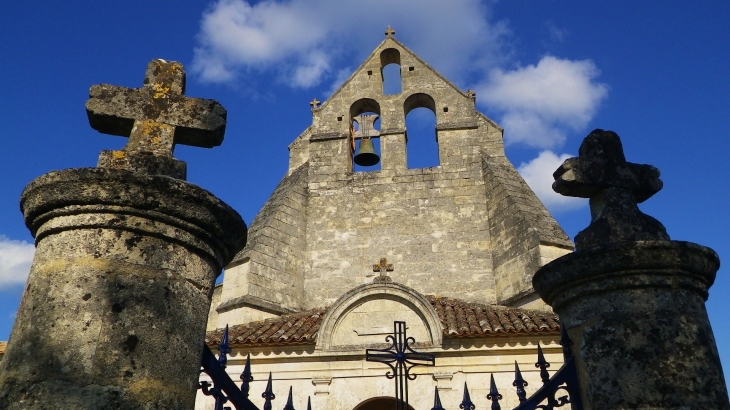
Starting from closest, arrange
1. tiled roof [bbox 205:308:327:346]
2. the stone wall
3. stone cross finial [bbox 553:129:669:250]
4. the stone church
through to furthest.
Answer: stone cross finial [bbox 553:129:669:250]
the stone church
tiled roof [bbox 205:308:327:346]
the stone wall

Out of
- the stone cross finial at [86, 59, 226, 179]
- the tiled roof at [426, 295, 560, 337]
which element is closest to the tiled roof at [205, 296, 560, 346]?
the tiled roof at [426, 295, 560, 337]

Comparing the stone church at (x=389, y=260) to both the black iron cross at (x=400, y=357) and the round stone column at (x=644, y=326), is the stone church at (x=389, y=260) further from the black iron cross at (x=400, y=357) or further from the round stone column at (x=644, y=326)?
the round stone column at (x=644, y=326)

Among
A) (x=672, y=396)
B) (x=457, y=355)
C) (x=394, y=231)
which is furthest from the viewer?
(x=394, y=231)

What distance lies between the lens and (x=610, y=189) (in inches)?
119

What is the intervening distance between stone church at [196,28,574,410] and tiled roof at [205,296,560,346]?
0.09 feet

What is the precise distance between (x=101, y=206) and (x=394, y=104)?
11.7 metres

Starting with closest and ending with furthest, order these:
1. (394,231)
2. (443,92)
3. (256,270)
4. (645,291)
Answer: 1. (645,291)
2. (256,270)
3. (394,231)
4. (443,92)

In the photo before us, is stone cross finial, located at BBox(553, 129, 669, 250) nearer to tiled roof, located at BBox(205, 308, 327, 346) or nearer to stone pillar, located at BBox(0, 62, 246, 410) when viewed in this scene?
stone pillar, located at BBox(0, 62, 246, 410)

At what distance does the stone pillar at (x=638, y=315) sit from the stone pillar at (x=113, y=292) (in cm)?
172

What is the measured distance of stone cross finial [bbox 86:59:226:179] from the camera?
8.80ft

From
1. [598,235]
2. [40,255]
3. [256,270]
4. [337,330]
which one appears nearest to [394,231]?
[256,270]

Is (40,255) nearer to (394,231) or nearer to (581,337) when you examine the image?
(581,337)

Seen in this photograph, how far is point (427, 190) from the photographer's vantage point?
12523 millimetres

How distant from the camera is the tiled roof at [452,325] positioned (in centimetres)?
816
